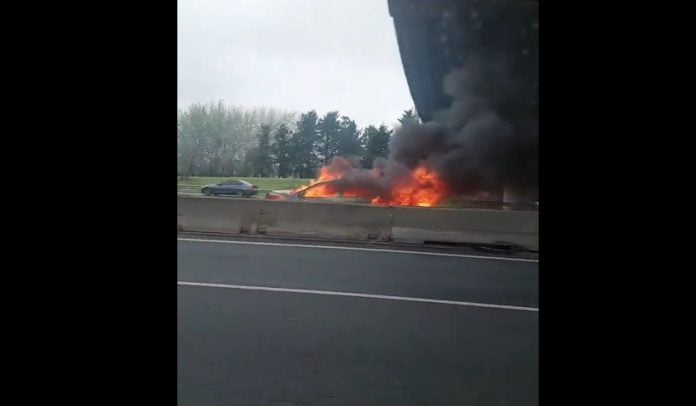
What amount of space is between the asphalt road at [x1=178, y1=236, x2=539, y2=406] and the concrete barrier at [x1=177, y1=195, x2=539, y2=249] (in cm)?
150

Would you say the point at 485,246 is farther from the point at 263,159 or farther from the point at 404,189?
the point at 263,159

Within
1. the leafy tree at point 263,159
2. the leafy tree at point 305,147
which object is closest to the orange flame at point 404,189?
the leafy tree at point 305,147

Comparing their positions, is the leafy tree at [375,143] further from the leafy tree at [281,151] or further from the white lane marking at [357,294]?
the white lane marking at [357,294]

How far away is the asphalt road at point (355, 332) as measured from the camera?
3.38 m

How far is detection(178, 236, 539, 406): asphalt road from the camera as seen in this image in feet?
11.1

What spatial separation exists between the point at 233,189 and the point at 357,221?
81.9 inches

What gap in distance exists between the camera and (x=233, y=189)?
30.1 feet

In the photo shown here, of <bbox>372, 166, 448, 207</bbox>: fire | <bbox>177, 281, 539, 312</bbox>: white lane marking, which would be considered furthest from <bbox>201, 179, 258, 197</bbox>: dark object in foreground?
<bbox>177, 281, 539, 312</bbox>: white lane marking
